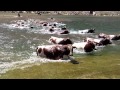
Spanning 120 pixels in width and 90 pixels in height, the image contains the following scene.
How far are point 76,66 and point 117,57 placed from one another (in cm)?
671

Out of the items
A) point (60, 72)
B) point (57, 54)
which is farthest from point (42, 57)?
point (60, 72)

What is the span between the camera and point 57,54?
2958cm
